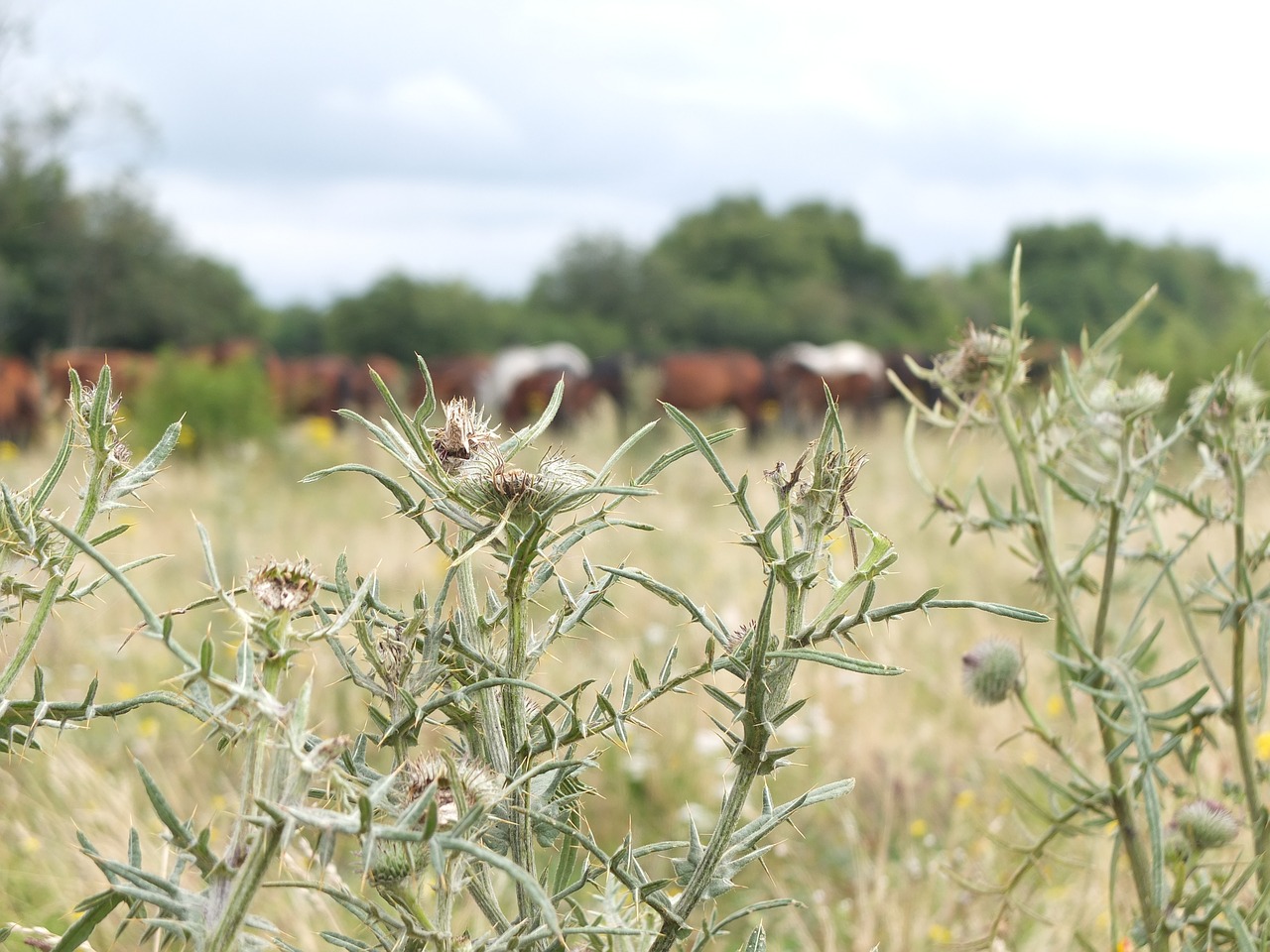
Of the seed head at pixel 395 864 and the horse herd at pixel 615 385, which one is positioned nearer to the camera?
the seed head at pixel 395 864

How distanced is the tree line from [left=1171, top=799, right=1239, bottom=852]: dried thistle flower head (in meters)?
19.1

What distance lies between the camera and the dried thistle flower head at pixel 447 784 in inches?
26.2

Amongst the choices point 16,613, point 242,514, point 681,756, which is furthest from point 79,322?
point 16,613

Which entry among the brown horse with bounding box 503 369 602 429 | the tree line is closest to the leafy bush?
the brown horse with bounding box 503 369 602 429

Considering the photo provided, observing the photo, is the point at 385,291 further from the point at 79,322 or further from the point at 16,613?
the point at 16,613

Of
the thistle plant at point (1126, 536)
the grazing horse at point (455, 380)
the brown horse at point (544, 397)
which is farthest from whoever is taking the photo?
the grazing horse at point (455, 380)

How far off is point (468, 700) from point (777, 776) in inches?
35.0

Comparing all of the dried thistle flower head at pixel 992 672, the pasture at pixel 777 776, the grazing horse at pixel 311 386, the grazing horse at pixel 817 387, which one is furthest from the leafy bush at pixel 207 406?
the dried thistle flower head at pixel 992 672

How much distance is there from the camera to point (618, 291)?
115 feet

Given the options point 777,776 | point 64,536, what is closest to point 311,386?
point 777,776

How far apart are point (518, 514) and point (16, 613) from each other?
1.28 feet

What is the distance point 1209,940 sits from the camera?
111 centimetres

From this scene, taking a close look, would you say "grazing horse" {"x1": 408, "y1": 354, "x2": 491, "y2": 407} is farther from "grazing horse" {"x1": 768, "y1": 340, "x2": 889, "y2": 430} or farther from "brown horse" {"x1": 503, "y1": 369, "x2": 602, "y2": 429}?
"grazing horse" {"x1": 768, "y1": 340, "x2": 889, "y2": 430}

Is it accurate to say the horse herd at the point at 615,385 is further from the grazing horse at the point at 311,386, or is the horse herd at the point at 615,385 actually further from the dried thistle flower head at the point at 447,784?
the dried thistle flower head at the point at 447,784
